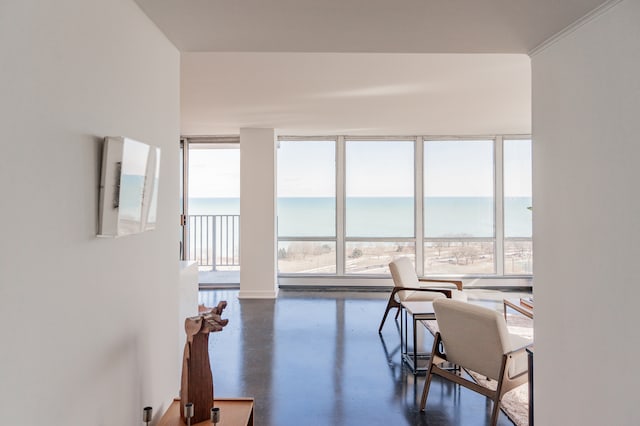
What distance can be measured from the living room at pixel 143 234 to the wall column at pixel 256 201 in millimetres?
3621

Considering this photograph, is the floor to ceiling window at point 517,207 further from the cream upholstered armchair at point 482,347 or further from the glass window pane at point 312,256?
the cream upholstered armchair at point 482,347

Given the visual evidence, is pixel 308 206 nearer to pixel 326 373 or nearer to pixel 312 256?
pixel 312 256

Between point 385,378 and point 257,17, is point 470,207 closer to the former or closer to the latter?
point 385,378

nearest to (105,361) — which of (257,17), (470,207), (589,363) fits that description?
(257,17)

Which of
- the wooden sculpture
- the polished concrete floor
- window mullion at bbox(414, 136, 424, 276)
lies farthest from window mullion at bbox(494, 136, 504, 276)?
the wooden sculpture

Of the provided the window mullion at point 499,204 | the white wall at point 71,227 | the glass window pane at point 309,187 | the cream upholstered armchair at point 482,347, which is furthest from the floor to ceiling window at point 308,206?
the white wall at point 71,227

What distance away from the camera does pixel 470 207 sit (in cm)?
660

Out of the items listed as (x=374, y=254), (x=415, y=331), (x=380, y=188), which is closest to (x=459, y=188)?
(x=380, y=188)

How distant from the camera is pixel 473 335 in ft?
8.04

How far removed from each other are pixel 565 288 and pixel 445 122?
4141 millimetres

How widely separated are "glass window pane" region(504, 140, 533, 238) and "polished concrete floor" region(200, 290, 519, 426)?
2045mm

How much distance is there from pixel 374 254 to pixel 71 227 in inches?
230

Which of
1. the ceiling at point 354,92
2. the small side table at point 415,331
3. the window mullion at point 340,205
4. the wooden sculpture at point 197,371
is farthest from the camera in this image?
the window mullion at point 340,205

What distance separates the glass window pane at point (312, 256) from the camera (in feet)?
21.7
